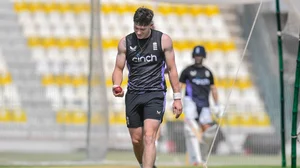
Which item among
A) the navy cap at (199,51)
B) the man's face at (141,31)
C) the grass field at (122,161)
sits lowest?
the grass field at (122,161)

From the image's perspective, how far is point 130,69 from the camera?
31.5 feet

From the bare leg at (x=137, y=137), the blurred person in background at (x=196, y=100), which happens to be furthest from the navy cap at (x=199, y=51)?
the bare leg at (x=137, y=137)

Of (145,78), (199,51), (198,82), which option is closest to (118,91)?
(145,78)

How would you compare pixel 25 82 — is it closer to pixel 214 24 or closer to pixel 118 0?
pixel 118 0

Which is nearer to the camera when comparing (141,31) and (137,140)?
(141,31)

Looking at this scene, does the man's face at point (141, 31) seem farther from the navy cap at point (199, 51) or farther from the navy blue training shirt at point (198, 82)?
the navy blue training shirt at point (198, 82)

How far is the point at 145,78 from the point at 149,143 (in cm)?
74

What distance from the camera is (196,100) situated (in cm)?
1594

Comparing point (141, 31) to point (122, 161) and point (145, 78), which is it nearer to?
point (145, 78)

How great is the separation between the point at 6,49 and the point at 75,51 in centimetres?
244

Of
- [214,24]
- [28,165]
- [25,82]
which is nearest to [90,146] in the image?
A: [28,165]

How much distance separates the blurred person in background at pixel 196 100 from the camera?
15.7m

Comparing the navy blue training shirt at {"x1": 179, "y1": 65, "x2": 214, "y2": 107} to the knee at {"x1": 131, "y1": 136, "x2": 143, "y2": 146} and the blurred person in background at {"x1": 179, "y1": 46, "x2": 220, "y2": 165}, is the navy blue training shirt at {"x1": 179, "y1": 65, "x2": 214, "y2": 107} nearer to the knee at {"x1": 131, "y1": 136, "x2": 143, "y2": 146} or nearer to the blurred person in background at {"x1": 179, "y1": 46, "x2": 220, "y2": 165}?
the blurred person in background at {"x1": 179, "y1": 46, "x2": 220, "y2": 165}

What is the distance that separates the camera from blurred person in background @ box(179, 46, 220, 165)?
51.6 feet
